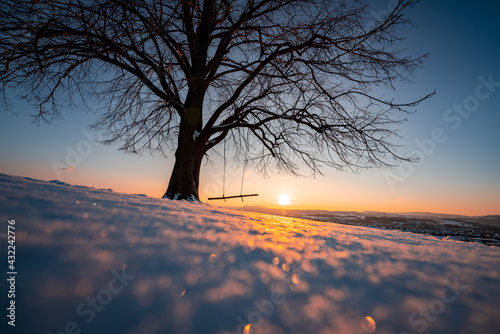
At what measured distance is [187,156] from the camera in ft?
18.4

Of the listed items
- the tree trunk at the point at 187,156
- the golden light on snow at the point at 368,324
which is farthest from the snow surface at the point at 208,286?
the tree trunk at the point at 187,156

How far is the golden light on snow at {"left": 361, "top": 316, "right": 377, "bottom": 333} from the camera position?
446 mm

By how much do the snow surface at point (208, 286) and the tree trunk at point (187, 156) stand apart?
15.4ft

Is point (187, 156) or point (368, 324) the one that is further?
point (187, 156)

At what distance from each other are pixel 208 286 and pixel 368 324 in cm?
36

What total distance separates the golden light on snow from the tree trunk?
16.7 ft

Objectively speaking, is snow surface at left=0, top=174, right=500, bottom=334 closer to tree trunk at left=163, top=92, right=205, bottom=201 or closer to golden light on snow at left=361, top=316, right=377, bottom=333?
golden light on snow at left=361, top=316, right=377, bottom=333

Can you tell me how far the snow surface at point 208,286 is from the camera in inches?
15.3

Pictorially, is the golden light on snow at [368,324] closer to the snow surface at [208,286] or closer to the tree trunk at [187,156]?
the snow surface at [208,286]

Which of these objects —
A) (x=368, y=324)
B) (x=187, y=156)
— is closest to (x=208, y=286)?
(x=368, y=324)

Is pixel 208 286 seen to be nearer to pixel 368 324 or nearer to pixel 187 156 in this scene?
pixel 368 324

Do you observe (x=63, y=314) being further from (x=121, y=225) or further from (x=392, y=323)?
(x=392, y=323)

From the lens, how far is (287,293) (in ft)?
1.72

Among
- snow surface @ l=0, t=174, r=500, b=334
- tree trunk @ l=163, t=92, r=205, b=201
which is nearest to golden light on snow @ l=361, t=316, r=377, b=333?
snow surface @ l=0, t=174, r=500, b=334
